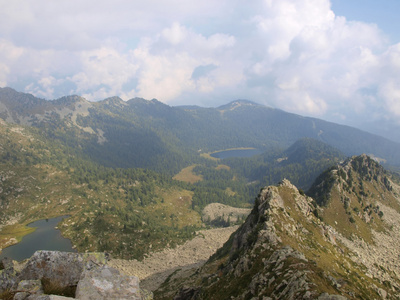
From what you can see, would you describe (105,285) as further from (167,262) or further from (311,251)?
(167,262)

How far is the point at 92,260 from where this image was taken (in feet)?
57.6

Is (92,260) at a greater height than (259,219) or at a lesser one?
greater

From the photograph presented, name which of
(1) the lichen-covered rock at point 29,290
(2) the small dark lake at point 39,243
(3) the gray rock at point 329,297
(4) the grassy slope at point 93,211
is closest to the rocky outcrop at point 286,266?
(3) the gray rock at point 329,297

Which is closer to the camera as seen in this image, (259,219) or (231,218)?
(259,219)

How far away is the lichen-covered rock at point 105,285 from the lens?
552 inches

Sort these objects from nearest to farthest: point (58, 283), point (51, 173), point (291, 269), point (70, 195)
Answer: point (58, 283) → point (291, 269) → point (70, 195) → point (51, 173)

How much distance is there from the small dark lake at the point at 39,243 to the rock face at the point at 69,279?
102 metres

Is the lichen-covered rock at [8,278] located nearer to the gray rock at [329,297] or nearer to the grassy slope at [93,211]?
the gray rock at [329,297]

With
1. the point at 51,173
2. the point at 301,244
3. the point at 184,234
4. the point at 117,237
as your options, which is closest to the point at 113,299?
the point at 301,244

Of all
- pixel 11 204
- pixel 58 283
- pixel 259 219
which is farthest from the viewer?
pixel 11 204

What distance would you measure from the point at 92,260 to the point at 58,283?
8.18ft

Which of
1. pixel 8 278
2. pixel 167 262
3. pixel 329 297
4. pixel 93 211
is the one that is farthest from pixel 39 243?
pixel 329 297

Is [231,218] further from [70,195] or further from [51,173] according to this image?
[51,173]

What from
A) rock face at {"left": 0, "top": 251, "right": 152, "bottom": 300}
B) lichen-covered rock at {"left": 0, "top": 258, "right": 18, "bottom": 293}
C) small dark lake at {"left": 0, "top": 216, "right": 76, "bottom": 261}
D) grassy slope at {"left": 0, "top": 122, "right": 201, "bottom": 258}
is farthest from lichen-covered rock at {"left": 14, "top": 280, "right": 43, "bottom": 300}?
small dark lake at {"left": 0, "top": 216, "right": 76, "bottom": 261}
